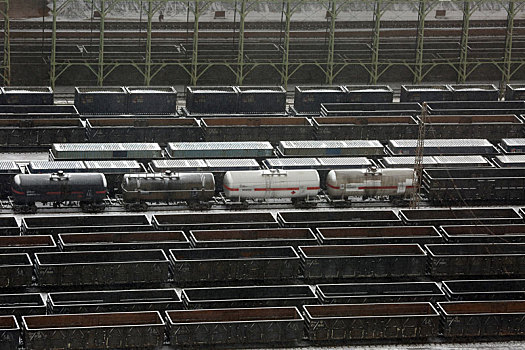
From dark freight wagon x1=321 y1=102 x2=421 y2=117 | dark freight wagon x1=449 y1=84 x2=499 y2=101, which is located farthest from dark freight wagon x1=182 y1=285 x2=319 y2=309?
dark freight wagon x1=449 y1=84 x2=499 y2=101

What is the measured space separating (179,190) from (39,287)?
1513cm

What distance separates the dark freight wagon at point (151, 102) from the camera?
99.9 m

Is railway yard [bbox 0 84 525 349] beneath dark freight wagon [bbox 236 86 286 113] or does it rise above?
beneath

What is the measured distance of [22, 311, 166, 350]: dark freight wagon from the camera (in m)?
64.0

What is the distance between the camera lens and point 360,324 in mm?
67062

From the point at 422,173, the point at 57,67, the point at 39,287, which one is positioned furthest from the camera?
the point at 57,67

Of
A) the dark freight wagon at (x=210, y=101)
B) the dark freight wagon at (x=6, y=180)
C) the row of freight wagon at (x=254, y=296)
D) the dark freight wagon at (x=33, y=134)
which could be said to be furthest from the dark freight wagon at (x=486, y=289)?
the dark freight wagon at (x=210, y=101)

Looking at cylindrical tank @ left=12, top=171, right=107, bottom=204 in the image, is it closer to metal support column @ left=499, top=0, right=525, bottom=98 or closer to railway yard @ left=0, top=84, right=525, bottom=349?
railway yard @ left=0, top=84, right=525, bottom=349

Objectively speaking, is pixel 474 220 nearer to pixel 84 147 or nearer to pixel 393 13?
pixel 84 147

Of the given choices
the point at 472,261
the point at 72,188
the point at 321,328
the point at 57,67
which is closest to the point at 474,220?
the point at 472,261

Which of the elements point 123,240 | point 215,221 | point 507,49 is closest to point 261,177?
point 215,221

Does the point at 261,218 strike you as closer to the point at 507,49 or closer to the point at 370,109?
the point at 370,109

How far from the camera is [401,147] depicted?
9369 cm

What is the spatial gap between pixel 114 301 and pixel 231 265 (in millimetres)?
7406
